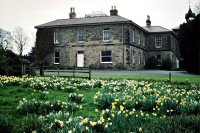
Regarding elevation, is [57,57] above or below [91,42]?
below

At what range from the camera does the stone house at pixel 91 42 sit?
36844 millimetres

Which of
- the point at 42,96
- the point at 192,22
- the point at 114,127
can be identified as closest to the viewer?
the point at 114,127

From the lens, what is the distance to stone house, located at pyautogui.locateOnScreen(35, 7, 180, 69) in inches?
1451

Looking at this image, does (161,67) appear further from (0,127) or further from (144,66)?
(0,127)

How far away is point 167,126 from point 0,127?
291 centimetres

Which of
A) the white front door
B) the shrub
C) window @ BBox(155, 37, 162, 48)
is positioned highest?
window @ BBox(155, 37, 162, 48)

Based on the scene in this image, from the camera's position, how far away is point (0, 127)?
4723mm

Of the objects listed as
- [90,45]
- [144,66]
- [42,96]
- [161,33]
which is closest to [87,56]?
[90,45]

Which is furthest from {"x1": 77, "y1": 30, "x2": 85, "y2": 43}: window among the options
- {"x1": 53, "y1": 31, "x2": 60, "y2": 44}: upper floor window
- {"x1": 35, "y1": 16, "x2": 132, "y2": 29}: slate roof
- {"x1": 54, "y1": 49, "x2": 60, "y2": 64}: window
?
{"x1": 54, "y1": 49, "x2": 60, "y2": 64}: window

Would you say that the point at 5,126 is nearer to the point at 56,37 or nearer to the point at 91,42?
the point at 91,42

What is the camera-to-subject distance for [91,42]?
38375 mm

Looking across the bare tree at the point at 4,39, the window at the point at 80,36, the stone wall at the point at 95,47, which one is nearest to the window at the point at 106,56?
the stone wall at the point at 95,47

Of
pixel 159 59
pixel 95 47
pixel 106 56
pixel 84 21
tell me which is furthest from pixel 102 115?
pixel 159 59

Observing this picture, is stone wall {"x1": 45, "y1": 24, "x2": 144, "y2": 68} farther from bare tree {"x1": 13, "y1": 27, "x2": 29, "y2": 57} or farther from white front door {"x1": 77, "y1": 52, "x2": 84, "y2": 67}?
bare tree {"x1": 13, "y1": 27, "x2": 29, "y2": 57}
